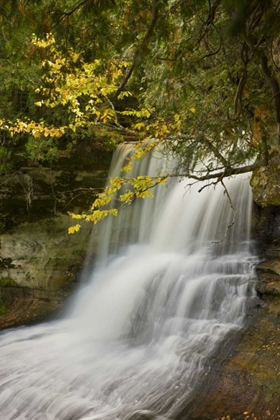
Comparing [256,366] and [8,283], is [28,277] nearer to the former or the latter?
[8,283]

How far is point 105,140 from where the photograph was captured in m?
10.4

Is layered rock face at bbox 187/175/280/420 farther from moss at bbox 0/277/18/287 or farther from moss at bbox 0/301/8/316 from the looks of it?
moss at bbox 0/277/18/287

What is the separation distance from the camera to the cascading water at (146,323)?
18.2 feet

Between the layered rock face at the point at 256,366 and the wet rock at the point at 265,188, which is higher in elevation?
the wet rock at the point at 265,188

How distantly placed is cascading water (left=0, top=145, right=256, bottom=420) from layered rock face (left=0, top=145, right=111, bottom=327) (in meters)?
0.70

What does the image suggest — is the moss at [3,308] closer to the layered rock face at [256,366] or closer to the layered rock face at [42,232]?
the layered rock face at [42,232]

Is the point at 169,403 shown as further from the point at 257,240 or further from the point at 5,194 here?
the point at 5,194

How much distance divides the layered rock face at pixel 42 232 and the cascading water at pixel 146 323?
2.31ft

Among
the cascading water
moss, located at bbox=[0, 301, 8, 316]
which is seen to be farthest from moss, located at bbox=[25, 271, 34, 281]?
the cascading water

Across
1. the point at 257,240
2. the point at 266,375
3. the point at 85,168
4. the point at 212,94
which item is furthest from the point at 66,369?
the point at 85,168

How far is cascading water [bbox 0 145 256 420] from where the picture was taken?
554 cm

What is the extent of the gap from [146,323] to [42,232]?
394 centimetres

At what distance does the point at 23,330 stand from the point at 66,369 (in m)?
1.96

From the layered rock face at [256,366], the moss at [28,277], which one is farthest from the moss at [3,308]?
the layered rock face at [256,366]
